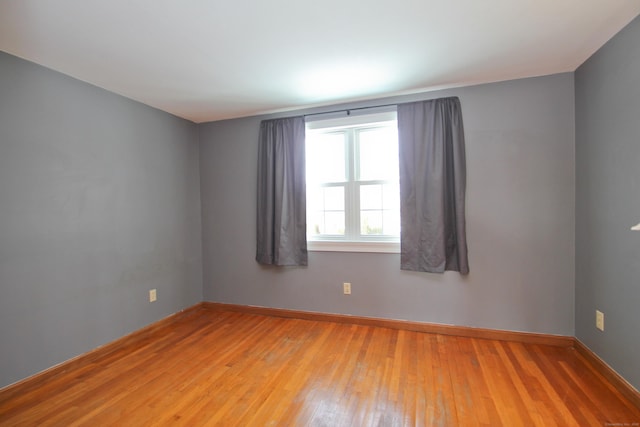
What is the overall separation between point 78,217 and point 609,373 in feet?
13.6

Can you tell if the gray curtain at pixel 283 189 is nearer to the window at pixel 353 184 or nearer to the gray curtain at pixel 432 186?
the window at pixel 353 184

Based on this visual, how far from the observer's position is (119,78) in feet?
7.61

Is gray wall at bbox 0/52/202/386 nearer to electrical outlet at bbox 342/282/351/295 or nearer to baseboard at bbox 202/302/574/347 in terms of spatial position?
baseboard at bbox 202/302/574/347

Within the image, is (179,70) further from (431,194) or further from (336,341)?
(336,341)

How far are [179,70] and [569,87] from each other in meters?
3.25

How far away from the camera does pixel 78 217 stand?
2293 mm

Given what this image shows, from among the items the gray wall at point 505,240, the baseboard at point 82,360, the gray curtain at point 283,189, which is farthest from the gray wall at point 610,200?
the baseboard at point 82,360

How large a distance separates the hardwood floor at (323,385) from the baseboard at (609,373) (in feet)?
0.15

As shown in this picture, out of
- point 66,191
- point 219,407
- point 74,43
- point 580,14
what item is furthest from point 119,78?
point 580,14

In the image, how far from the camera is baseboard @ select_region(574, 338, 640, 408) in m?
1.70

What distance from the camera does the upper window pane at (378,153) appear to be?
288 centimetres

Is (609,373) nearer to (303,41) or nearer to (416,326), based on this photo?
(416,326)

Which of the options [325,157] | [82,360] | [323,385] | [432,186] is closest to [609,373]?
[432,186]

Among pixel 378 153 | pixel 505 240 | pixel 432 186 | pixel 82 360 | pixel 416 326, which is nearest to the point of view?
pixel 82 360
